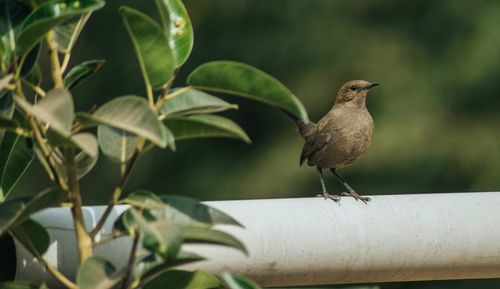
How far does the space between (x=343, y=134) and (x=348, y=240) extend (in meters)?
2.91

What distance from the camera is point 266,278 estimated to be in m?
2.12

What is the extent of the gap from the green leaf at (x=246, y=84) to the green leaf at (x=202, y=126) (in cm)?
5

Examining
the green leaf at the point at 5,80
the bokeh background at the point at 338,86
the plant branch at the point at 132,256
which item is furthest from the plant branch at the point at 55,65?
the bokeh background at the point at 338,86

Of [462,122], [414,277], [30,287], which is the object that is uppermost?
[462,122]

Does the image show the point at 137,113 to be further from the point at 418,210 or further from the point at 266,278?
the point at 418,210

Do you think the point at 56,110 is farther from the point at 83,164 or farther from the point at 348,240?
the point at 348,240

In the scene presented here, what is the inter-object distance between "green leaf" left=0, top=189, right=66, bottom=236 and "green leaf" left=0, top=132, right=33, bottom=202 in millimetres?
253

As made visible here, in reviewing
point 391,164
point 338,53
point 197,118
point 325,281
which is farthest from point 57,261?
point 338,53

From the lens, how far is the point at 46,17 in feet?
5.63

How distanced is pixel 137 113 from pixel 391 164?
28.6 feet

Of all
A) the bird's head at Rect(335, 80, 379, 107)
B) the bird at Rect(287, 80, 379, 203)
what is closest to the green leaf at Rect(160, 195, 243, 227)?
the bird at Rect(287, 80, 379, 203)

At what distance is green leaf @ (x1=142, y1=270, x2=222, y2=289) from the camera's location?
6.09 ft

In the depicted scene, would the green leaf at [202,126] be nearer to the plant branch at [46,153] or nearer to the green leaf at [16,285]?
the plant branch at [46,153]

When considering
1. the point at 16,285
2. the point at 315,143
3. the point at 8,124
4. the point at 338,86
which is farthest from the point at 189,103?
the point at 338,86
